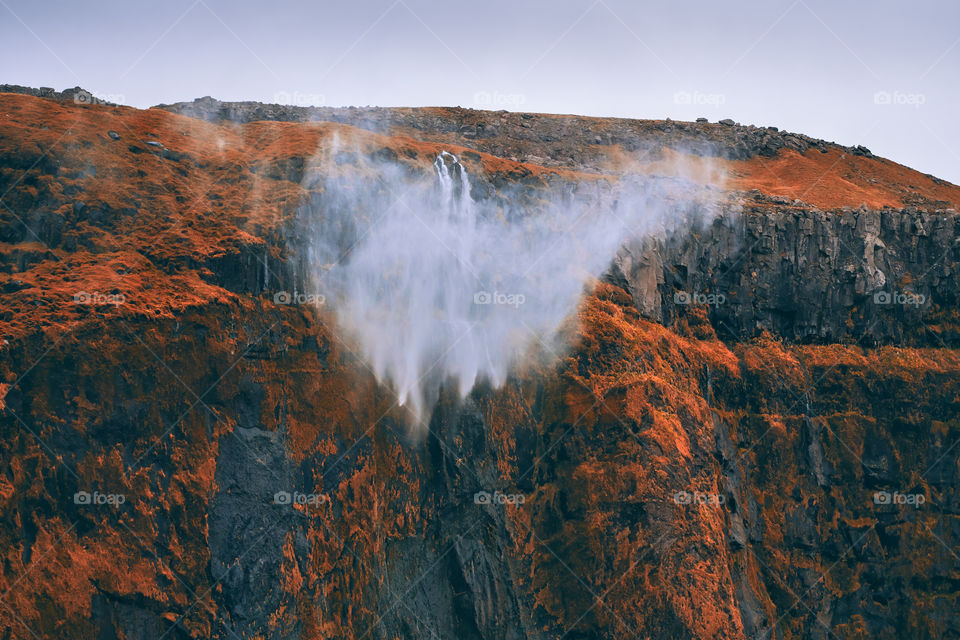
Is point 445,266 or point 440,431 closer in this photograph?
point 440,431

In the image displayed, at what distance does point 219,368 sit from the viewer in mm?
64562

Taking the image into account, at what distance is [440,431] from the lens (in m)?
70.6

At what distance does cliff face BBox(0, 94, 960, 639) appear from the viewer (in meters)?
59.6

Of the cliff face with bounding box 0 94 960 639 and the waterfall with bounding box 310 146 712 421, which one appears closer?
the cliff face with bounding box 0 94 960 639

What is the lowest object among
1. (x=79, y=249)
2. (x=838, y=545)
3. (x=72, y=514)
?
(x=838, y=545)

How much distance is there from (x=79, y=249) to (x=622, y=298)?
36.0 metres

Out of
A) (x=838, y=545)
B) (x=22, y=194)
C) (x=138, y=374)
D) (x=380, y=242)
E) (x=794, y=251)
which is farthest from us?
(x=794, y=251)

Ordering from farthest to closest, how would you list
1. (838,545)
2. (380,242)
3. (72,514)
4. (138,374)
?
(838,545) < (380,242) < (138,374) < (72,514)

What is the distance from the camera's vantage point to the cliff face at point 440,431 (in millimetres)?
59562

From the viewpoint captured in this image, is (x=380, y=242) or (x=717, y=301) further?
(x=717, y=301)

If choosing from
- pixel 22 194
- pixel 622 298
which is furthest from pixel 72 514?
pixel 622 298

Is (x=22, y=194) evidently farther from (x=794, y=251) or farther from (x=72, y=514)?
(x=794, y=251)

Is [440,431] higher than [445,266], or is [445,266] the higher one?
[445,266]

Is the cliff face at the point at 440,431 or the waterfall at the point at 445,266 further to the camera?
the waterfall at the point at 445,266
